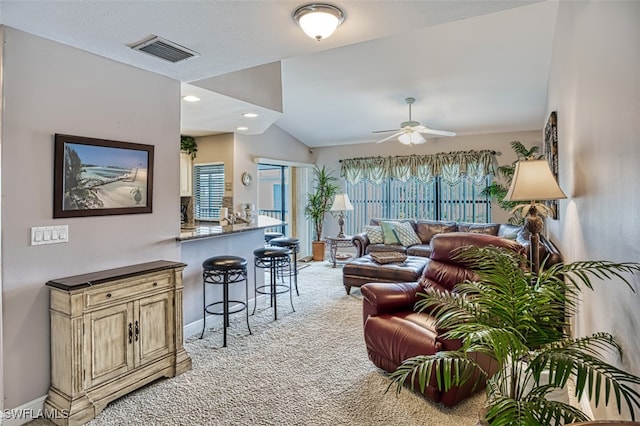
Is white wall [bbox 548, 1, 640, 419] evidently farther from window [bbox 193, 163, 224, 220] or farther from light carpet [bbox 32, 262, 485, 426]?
window [bbox 193, 163, 224, 220]

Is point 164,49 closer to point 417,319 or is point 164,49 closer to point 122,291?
point 122,291

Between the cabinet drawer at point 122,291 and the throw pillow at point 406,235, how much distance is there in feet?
14.4

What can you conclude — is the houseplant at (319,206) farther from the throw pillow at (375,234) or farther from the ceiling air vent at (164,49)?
the ceiling air vent at (164,49)

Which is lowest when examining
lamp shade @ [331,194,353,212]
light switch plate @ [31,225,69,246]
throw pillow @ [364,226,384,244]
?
throw pillow @ [364,226,384,244]

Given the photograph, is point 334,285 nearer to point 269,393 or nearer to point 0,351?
point 269,393

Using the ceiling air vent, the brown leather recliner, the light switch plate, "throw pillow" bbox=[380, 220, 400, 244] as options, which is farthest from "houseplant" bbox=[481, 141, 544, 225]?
the light switch plate

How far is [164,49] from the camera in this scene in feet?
8.34

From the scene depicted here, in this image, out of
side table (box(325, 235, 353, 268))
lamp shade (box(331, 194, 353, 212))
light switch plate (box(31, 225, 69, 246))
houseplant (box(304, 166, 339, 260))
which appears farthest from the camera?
houseplant (box(304, 166, 339, 260))

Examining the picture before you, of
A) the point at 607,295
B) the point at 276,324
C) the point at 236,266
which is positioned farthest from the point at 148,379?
the point at 607,295

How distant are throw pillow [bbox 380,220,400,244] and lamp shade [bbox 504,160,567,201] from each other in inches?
151

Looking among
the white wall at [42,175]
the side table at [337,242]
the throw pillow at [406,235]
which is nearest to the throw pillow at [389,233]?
the throw pillow at [406,235]

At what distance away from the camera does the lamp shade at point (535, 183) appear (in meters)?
2.48

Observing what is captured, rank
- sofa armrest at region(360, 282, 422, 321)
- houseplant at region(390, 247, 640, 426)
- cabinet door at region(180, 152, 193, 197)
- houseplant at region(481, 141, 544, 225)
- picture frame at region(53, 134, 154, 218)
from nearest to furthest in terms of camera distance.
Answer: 1. houseplant at region(390, 247, 640, 426)
2. picture frame at region(53, 134, 154, 218)
3. sofa armrest at region(360, 282, 422, 321)
4. houseplant at region(481, 141, 544, 225)
5. cabinet door at region(180, 152, 193, 197)

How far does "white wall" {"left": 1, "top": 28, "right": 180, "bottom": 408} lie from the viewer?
223 cm
